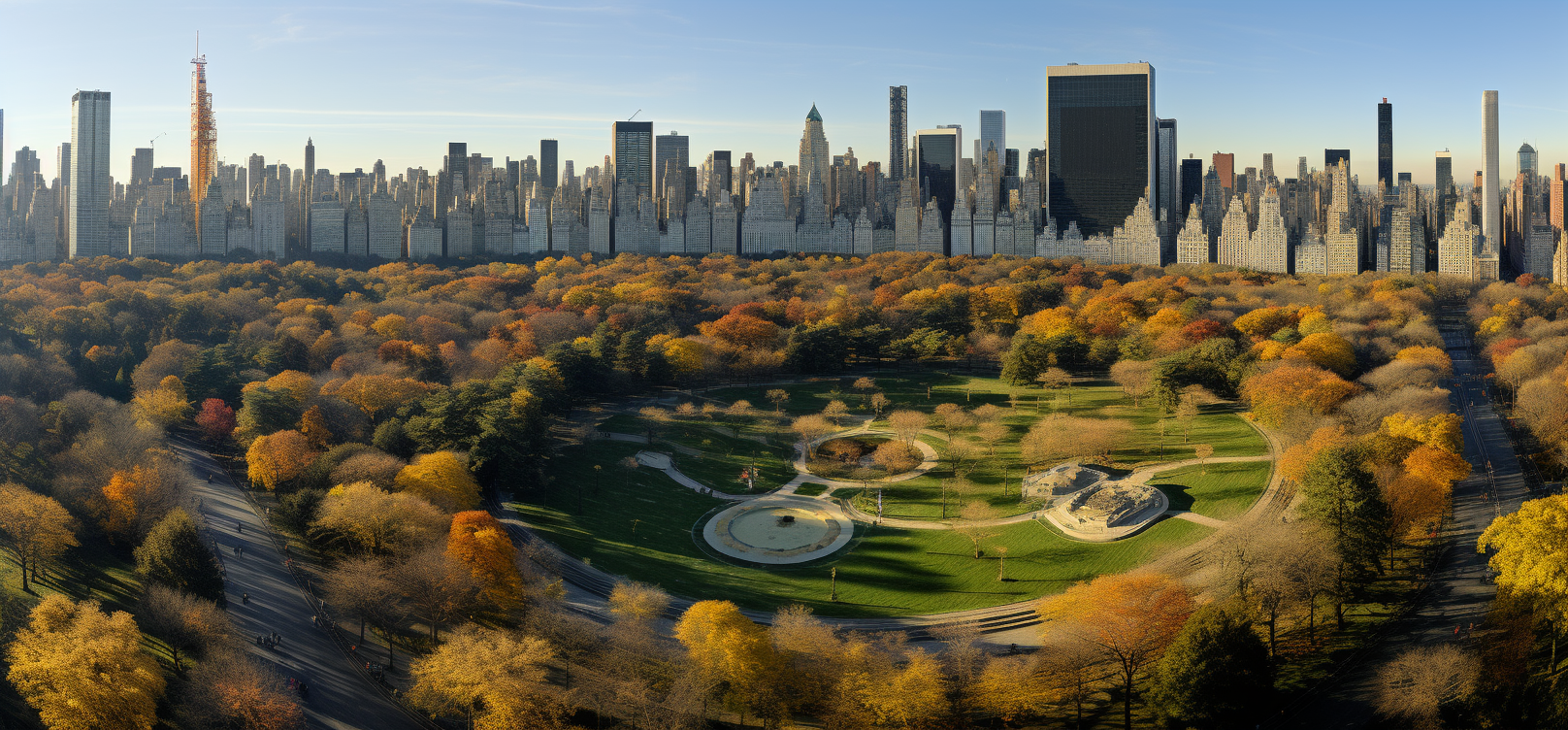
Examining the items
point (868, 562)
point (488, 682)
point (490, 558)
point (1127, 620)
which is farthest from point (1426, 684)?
point (490, 558)

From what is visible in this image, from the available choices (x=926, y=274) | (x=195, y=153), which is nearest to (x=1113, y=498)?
(x=926, y=274)

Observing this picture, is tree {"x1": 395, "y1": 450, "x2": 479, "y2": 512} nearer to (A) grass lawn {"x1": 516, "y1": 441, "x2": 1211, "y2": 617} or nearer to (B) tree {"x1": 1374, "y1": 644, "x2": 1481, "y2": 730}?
(A) grass lawn {"x1": 516, "y1": 441, "x2": 1211, "y2": 617}

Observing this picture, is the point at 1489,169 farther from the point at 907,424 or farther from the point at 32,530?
the point at 32,530

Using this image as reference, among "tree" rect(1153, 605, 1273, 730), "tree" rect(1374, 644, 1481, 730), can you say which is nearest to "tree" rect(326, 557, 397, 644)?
"tree" rect(1153, 605, 1273, 730)

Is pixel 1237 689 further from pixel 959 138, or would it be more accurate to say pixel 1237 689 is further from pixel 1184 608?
pixel 959 138

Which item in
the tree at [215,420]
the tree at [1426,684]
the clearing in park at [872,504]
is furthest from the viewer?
the tree at [215,420]

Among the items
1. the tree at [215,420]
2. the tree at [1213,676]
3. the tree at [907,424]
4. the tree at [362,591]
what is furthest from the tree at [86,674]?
the tree at [907,424]

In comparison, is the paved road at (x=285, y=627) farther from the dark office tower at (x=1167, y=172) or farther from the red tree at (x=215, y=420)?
the dark office tower at (x=1167, y=172)
